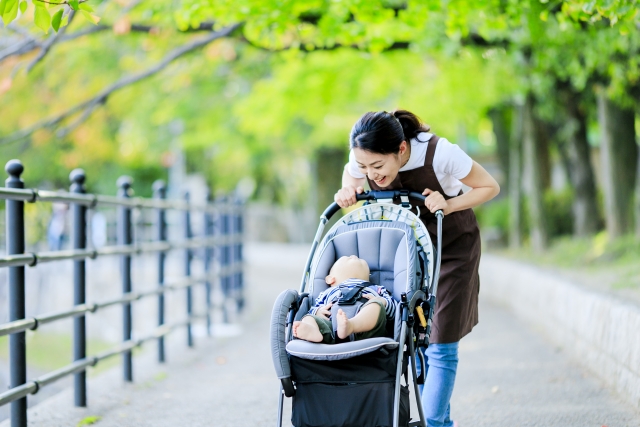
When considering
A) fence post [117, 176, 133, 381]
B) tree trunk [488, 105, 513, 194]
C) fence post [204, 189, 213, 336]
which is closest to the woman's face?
fence post [117, 176, 133, 381]

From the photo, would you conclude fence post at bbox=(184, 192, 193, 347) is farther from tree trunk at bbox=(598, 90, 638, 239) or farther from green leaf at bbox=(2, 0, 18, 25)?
tree trunk at bbox=(598, 90, 638, 239)

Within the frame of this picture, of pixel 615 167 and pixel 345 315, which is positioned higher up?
pixel 615 167

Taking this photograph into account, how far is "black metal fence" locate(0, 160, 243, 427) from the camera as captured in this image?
4.84 metres

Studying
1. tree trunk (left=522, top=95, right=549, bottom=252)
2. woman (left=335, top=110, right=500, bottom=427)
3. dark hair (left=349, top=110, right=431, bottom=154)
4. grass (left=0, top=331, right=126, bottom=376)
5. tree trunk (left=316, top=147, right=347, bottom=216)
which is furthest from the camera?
tree trunk (left=316, top=147, right=347, bottom=216)

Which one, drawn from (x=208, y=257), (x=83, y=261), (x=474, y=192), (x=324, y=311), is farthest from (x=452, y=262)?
(x=208, y=257)

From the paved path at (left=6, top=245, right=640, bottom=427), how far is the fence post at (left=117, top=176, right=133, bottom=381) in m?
0.18

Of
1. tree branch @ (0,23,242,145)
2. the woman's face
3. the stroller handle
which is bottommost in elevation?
the stroller handle

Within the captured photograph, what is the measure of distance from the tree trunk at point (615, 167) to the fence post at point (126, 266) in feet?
→ 26.9

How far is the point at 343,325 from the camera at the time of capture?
Result: 12.3ft

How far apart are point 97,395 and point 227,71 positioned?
14695 millimetres

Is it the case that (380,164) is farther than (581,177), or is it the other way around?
(581,177)

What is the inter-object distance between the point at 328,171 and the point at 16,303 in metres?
21.7

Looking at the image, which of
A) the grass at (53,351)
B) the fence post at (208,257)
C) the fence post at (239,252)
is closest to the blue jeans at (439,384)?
the fence post at (208,257)

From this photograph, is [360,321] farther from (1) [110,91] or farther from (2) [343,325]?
(1) [110,91]
